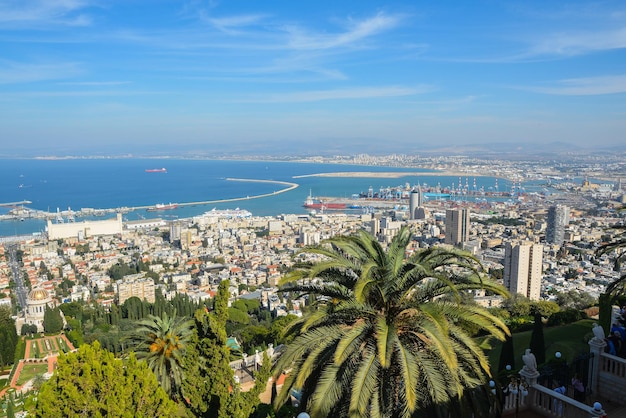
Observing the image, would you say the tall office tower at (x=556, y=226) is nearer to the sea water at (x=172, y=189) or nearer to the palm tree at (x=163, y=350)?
the sea water at (x=172, y=189)

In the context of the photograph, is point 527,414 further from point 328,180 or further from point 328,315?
point 328,180

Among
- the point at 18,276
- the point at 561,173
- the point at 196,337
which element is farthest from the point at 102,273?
the point at 561,173

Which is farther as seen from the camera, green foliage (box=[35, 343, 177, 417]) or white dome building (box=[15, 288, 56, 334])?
white dome building (box=[15, 288, 56, 334])

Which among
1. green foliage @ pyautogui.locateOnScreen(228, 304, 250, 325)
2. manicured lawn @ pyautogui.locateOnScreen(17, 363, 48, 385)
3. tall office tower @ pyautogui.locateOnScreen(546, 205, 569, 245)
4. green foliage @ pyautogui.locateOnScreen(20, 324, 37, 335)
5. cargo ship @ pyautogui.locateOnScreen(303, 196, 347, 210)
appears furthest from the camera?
cargo ship @ pyautogui.locateOnScreen(303, 196, 347, 210)

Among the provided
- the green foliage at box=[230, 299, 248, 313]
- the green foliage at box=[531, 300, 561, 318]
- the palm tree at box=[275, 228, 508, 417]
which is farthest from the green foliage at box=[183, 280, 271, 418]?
the green foliage at box=[230, 299, 248, 313]

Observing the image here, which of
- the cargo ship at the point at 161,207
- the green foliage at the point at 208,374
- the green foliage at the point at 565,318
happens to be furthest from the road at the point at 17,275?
the cargo ship at the point at 161,207

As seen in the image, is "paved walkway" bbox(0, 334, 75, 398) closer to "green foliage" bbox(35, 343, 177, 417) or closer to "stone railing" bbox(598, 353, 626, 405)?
"green foliage" bbox(35, 343, 177, 417)
